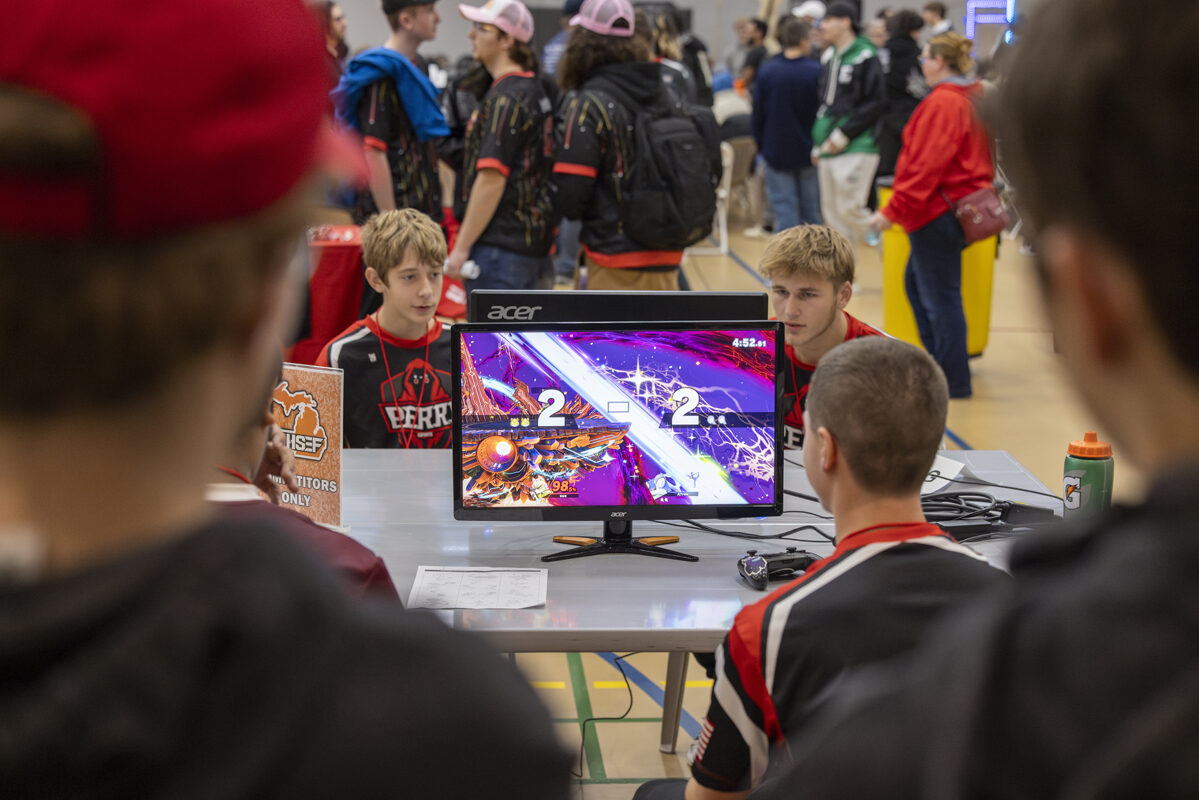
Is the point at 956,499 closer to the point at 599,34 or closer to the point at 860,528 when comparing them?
the point at 860,528

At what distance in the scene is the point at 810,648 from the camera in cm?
139

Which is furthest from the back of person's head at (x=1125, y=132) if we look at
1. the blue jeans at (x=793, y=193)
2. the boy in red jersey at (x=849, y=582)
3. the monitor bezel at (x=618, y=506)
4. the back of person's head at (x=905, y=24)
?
the blue jeans at (x=793, y=193)

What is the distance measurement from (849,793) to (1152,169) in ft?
0.99

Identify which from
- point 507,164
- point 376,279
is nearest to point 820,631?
point 376,279

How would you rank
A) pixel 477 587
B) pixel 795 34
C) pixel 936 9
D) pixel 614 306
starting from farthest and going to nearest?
pixel 936 9
pixel 795 34
pixel 614 306
pixel 477 587

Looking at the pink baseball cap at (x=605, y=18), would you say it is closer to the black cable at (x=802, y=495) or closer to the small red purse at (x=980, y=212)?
the small red purse at (x=980, y=212)

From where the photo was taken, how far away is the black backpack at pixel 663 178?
163 inches

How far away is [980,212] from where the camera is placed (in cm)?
514

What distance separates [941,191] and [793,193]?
3.32 m

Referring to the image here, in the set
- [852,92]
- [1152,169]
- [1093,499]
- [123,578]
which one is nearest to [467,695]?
[123,578]

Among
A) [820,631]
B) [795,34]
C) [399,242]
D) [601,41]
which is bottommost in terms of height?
[820,631]

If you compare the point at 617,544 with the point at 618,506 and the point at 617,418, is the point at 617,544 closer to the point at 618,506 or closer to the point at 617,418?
the point at 618,506

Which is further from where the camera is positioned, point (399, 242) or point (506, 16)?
point (506, 16)

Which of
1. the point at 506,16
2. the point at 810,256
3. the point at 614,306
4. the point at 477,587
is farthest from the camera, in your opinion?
the point at 506,16
